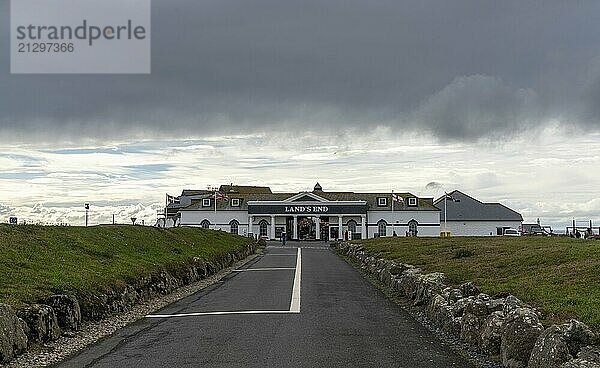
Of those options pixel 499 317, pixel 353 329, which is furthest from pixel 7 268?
pixel 499 317

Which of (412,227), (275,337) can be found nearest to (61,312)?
(275,337)

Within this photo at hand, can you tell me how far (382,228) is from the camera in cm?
10575

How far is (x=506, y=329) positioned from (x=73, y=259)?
562 inches

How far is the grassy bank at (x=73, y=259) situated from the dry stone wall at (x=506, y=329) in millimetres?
8087

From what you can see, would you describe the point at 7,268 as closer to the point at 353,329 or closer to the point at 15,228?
the point at 15,228

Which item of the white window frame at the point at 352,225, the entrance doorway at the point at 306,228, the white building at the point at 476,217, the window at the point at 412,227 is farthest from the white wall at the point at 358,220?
the white building at the point at 476,217

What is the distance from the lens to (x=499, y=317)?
12125 mm

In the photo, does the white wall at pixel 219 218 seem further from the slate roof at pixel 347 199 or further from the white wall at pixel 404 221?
the white wall at pixel 404 221

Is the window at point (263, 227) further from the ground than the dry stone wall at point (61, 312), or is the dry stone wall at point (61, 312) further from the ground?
the window at point (263, 227)

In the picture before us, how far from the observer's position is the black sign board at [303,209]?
106m

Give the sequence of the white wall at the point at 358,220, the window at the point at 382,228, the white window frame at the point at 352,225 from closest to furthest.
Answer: the white wall at the point at 358,220
the window at the point at 382,228
the white window frame at the point at 352,225

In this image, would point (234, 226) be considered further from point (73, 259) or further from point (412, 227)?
point (73, 259)

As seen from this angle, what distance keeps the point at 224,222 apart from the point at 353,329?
92718 millimetres

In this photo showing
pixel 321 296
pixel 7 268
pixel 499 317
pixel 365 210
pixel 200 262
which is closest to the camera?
pixel 499 317
